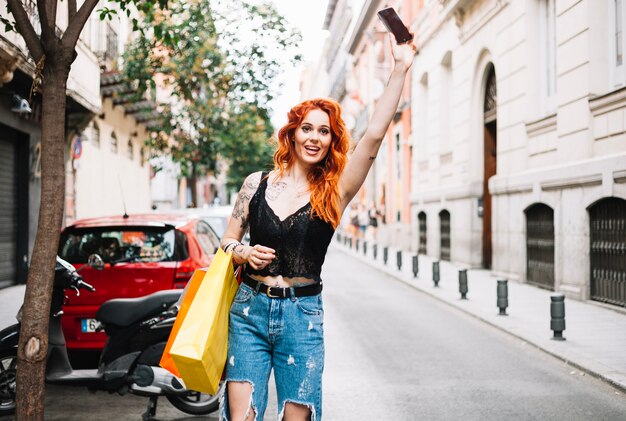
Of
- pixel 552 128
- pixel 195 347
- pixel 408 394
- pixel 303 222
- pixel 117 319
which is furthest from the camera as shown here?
pixel 552 128

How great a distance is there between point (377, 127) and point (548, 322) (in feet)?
26.3

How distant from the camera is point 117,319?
5.12 m

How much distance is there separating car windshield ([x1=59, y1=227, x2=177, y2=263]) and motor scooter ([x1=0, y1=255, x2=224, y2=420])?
1338 millimetres

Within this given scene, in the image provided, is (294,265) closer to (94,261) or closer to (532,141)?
(94,261)

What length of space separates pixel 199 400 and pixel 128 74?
17024mm

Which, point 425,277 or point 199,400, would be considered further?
point 425,277

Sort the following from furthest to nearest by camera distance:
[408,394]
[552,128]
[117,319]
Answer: [552,128], [408,394], [117,319]

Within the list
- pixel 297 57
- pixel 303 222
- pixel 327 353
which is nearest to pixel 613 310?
pixel 327 353

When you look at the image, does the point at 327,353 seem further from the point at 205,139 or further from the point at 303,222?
the point at 205,139

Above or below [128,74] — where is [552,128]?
below

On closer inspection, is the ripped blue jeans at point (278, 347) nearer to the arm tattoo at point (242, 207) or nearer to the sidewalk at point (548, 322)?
the arm tattoo at point (242, 207)

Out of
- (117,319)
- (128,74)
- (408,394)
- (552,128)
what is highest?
(128,74)

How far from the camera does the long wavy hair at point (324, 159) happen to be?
2.96m

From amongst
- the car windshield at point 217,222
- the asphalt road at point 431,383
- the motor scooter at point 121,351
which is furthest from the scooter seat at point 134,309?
the car windshield at point 217,222
